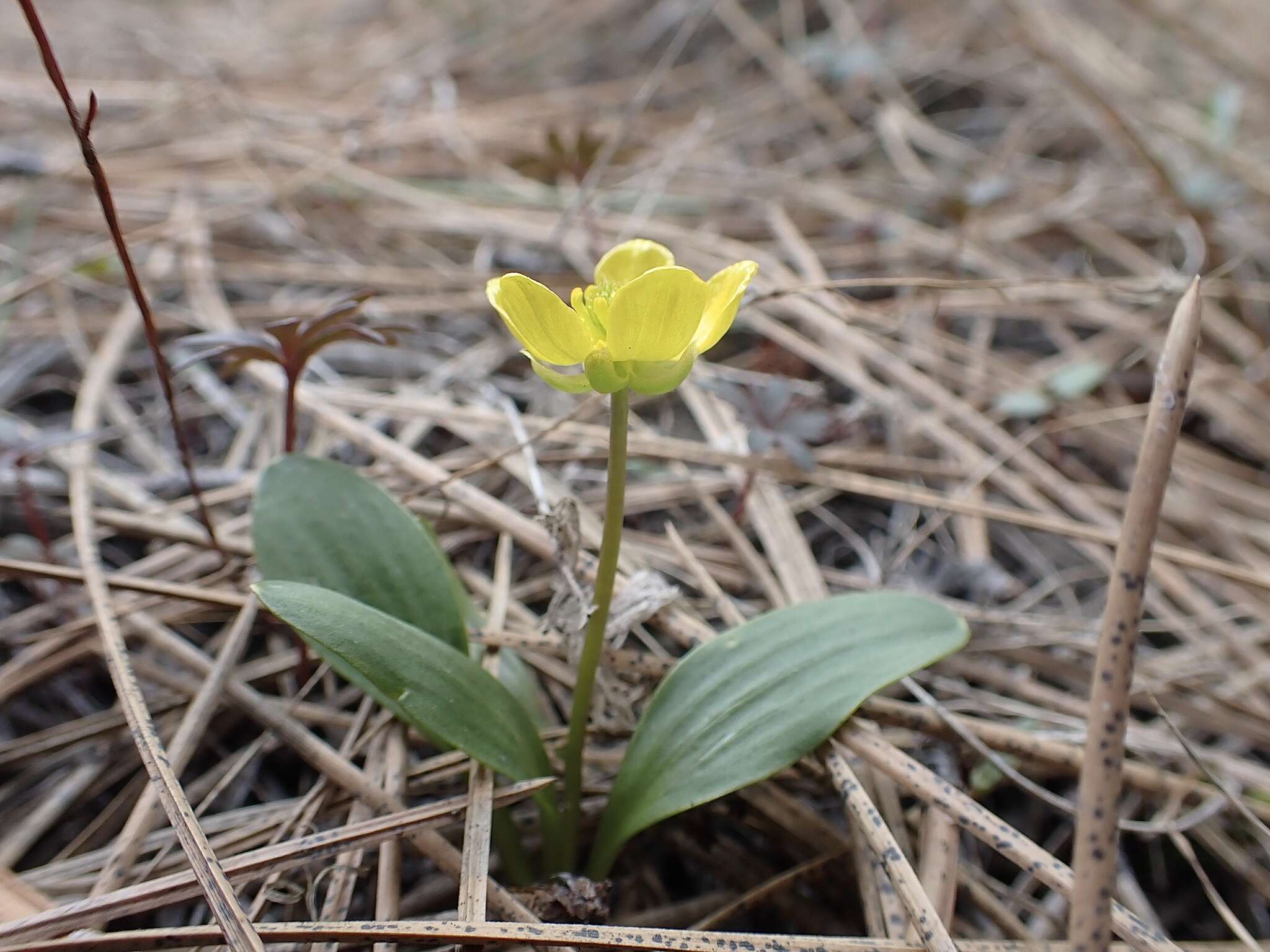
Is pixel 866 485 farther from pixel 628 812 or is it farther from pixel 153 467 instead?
pixel 153 467

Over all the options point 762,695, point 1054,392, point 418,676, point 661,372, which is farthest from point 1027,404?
point 418,676

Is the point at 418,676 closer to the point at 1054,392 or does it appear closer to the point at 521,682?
the point at 521,682

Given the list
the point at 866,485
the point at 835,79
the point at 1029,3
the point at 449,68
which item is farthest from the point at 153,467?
the point at 1029,3

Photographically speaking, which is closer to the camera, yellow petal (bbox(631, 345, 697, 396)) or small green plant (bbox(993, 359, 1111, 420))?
A: yellow petal (bbox(631, 345, 697, 396))

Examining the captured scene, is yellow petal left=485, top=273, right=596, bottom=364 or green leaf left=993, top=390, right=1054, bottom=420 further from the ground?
green leaf left=993, top=390, right=1054, bottom=420

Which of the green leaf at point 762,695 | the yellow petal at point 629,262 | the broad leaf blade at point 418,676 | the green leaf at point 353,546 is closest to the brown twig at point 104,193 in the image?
the green leaf at point 353,546

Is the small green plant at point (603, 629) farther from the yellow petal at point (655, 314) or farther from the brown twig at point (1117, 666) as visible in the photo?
the brown twig at point (1117, 666)

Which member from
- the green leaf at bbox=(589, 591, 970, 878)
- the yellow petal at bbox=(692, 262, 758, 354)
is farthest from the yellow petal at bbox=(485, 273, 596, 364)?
the green leaf at bbox=(589, 591, 970, 878)

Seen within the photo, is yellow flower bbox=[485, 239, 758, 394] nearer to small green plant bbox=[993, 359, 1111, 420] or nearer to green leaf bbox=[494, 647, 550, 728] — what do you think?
green leaf bbox=[494, 647, 550, 728]
